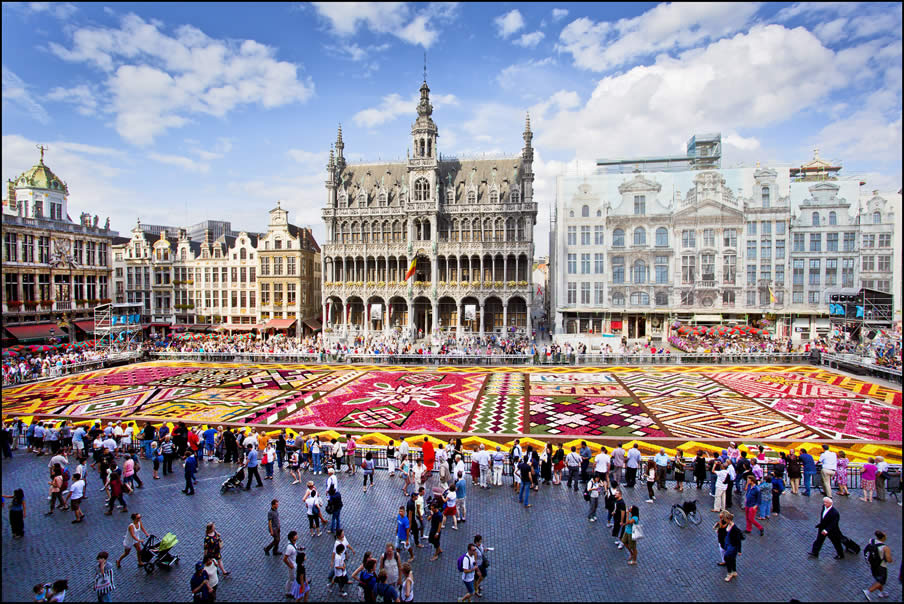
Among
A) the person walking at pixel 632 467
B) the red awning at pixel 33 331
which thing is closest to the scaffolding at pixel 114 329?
the red awning at pixel 33 331

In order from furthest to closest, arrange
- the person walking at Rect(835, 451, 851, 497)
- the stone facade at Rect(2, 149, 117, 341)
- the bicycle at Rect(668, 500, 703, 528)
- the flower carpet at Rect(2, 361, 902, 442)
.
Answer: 1. the stone facade at Rect(2, 149, 117, 341)
2. the flower carpet at Rect(2, 361, 902, 442)
3. the person walking at Rect(835, 451, 851, 497)
4. the bicycle at Rect(668, 500, 703, 528)

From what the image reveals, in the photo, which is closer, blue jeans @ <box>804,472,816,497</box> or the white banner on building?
blue jeans @ <box>804,472,816,497</box>

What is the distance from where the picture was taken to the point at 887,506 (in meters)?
15.7

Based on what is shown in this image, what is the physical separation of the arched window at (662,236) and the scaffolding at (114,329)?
55071 millimetres

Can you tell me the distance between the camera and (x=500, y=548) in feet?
45.3

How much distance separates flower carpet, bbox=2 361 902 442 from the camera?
2428 cm

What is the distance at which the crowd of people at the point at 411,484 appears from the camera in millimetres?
11719

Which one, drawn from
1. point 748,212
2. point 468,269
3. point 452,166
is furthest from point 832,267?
point 452,166

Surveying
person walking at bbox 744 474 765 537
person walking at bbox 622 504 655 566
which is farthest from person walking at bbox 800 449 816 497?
person walking at bbox 622 504 655 566

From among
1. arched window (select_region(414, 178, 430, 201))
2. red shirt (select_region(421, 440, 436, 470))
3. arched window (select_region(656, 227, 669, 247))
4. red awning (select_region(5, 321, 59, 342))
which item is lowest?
red shirt (select_region(421, 440, 436, 470))

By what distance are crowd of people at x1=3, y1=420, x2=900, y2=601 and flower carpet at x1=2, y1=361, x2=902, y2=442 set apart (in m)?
3.59

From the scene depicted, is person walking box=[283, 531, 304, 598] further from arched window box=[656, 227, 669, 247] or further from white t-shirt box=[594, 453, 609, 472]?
arched window box=[656, 227, 669, 247]

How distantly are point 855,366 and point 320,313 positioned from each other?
2213 inches

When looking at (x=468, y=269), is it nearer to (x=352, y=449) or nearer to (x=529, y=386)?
(x=529, y=386)
